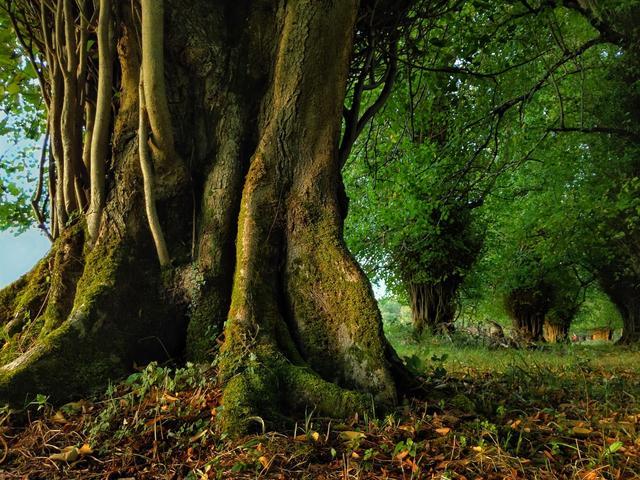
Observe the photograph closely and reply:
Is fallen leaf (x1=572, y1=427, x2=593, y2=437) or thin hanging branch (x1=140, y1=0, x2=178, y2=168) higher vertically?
thin hanging branch (x1=140, y1=0, x2=178, y2=168)

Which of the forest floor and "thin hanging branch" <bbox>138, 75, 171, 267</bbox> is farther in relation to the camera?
"thin hanging branch" <bbox>138, 75, 171, 267</bbox>

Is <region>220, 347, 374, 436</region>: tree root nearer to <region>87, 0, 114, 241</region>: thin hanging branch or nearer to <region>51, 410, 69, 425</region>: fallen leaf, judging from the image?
<region>51, 410, 69, 425</region>: fallen leaf

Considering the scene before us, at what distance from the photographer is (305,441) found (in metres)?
2.18

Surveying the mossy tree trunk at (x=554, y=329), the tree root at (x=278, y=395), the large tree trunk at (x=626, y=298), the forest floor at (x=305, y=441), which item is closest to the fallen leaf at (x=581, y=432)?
the forest floor at (x=305, y=441)

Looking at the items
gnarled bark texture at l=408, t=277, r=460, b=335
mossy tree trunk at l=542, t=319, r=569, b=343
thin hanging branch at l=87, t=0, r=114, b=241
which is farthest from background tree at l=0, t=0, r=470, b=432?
mossy tree trunk at l=542, t=319, r=569, b=343

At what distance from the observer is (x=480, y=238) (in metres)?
13.3

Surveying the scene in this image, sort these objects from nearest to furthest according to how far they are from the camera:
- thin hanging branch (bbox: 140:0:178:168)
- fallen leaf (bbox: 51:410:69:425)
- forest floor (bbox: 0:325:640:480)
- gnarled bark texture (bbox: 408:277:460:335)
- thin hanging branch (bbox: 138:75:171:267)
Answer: forest floor (bbox: 0:325:640:480), fallen leaf (bbox: 51:410:69:425), thin hanging branch (bbox: 140:0:178:168), thin hanging branch (bbox: 138:75:171:267), gnarled bark texture (bbox: 408:277:460:335)

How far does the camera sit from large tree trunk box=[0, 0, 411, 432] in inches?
111

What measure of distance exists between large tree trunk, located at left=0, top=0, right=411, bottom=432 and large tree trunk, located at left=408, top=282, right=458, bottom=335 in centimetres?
1079

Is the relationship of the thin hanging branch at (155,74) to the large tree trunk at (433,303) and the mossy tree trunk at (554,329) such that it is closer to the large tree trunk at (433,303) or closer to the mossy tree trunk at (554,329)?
the large tree trunk at (433,303)

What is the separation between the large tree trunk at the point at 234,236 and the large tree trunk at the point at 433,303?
35.4ft

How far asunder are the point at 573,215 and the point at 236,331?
10.0 metres

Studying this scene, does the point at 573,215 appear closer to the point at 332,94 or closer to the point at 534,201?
the point at 534,201

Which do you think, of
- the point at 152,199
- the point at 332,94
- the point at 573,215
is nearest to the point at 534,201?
the point at 573,215
